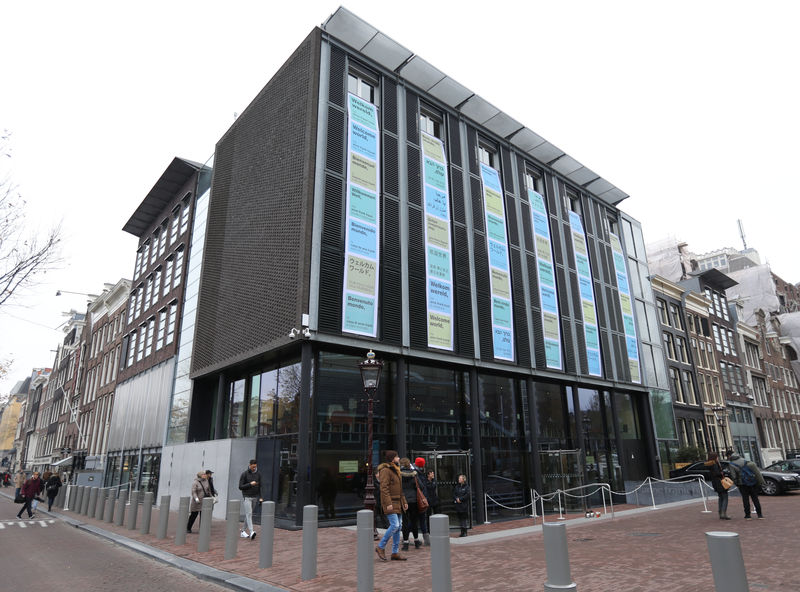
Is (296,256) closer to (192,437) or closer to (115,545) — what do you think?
(115,545)

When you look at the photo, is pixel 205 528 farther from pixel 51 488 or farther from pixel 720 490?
pixel 51 488

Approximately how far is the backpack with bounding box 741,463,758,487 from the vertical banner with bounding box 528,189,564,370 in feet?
35.9

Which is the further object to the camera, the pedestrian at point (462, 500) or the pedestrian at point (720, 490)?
the pedestrian at point (720, 490)

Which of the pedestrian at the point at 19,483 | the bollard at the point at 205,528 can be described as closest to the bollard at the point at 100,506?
the pedestrian at the point at 19,483

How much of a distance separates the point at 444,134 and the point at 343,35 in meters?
6.18

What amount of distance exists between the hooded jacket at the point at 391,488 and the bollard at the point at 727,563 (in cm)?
657

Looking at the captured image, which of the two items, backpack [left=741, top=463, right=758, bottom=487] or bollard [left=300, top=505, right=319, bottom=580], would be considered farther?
backpack [left=741, top=463, right=758, bottom=487]

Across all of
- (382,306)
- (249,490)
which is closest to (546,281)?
(382,306)

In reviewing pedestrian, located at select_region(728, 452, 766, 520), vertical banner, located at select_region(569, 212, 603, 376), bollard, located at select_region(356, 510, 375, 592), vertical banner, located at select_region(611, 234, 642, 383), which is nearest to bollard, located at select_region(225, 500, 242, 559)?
bollard, located at select_region(356, 510, 375, 592)

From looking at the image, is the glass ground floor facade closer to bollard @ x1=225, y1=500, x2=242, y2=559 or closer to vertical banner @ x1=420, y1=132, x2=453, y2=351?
vertical banner @ x1=420, y1=132, x2=453, y2=351

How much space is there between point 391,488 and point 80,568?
6173mm

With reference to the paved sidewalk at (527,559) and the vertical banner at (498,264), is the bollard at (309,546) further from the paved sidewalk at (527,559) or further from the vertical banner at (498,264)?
the vertical banner at (498,264)

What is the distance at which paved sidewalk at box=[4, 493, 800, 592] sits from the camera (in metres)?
7.69

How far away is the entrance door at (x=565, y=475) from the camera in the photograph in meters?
19.5
